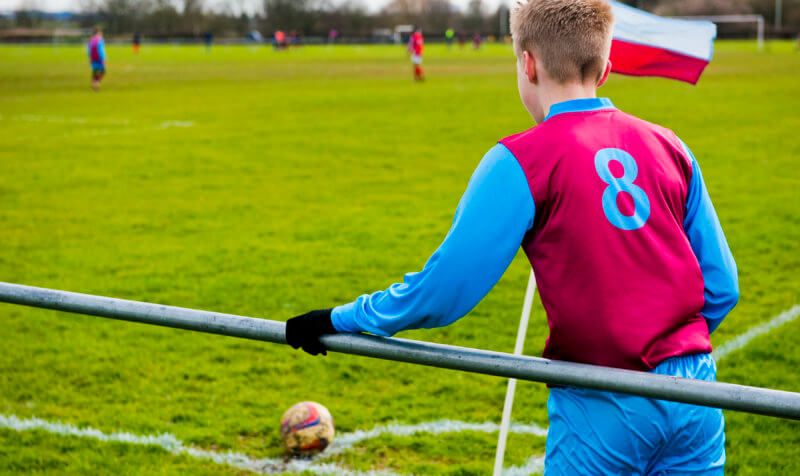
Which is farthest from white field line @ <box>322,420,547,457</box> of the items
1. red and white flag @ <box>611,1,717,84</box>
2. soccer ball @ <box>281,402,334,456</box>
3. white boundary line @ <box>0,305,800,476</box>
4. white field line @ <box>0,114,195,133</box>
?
white field line @ <box>0,114,195,133</box>

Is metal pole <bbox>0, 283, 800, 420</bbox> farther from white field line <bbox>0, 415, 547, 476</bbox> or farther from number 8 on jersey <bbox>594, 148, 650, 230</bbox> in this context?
white field line <bbox>0, 415, 547, 476</bbox>

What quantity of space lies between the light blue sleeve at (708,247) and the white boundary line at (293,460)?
213 cm

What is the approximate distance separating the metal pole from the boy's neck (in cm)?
63

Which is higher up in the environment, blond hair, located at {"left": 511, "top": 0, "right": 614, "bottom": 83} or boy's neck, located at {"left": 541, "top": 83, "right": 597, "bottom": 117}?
blond hair, located at {"left": 511, "top": 0, "right": 614, "bottom": 83}

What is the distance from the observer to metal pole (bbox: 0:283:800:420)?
164 cm

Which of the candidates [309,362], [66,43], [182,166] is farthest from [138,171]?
[66,43]

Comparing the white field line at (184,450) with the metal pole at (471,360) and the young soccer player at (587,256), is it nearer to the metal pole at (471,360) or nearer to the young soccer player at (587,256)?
the metal pole at (471,360)

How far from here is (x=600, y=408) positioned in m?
1.96

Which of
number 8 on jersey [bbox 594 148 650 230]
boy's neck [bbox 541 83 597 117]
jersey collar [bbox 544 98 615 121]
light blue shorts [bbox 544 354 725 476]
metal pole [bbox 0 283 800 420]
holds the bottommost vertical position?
light blue shorts [bbox 544 354 725 476]

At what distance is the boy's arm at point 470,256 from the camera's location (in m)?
1.86

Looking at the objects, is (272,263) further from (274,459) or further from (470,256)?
(470,256)

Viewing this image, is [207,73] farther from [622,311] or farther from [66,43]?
[66,43]

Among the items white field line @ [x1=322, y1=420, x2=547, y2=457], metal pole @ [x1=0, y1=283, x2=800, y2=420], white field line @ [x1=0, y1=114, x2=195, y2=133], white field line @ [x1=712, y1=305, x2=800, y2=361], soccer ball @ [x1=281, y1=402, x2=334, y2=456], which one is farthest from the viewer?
white field line @ [x1=0, y1=114, x2=195, y2=133]

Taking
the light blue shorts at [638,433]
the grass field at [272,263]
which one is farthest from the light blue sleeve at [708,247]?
the grass field at [272,263]
